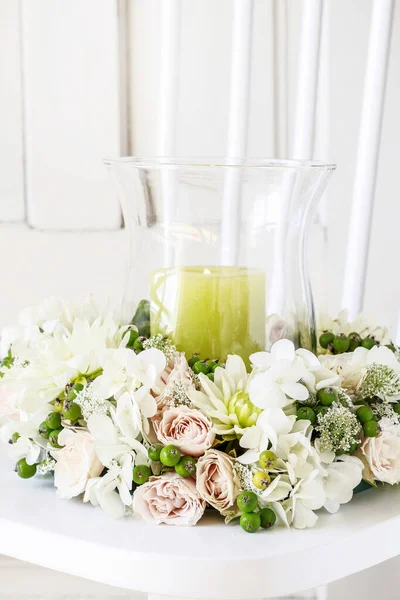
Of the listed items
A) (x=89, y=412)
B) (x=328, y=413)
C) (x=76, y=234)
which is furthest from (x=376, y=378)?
(x=76, y=234)

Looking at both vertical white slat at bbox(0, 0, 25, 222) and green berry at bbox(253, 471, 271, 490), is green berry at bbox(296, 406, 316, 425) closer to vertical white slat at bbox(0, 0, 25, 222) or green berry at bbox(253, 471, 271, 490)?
green berry at bbox(253, 471, 271, 490)

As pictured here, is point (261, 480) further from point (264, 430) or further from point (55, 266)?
point (55, 266)

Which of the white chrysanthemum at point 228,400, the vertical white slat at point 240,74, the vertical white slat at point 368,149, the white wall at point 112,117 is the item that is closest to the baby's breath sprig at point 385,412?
the white chrysanthemum at point 228,400

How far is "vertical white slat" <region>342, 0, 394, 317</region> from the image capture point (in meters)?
0.85

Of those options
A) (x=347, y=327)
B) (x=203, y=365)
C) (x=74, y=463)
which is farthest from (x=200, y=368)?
(x=347, y=327)

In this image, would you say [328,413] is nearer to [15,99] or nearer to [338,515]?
[338,515]

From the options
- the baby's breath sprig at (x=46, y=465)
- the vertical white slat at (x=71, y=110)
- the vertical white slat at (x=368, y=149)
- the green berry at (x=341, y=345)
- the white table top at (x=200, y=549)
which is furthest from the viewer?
the vertical white slat at (x=71, y=110)

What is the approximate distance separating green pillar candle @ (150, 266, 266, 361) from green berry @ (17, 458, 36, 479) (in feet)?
0.45

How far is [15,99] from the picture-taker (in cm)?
109

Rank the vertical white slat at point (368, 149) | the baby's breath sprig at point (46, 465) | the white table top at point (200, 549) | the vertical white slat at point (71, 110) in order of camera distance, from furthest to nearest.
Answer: the vertical white slat at point (71, 110), the vertical white slat at point (368, 149), the baby's breath sprig at point (46, 465), the white table top at point (200, 549)

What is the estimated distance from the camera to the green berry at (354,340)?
2.07 feet

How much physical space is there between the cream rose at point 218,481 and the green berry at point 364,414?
10 centimetres

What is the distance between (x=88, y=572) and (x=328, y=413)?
18cm

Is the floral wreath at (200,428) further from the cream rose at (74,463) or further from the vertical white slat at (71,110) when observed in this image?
the vertical white slat at (71,110)
